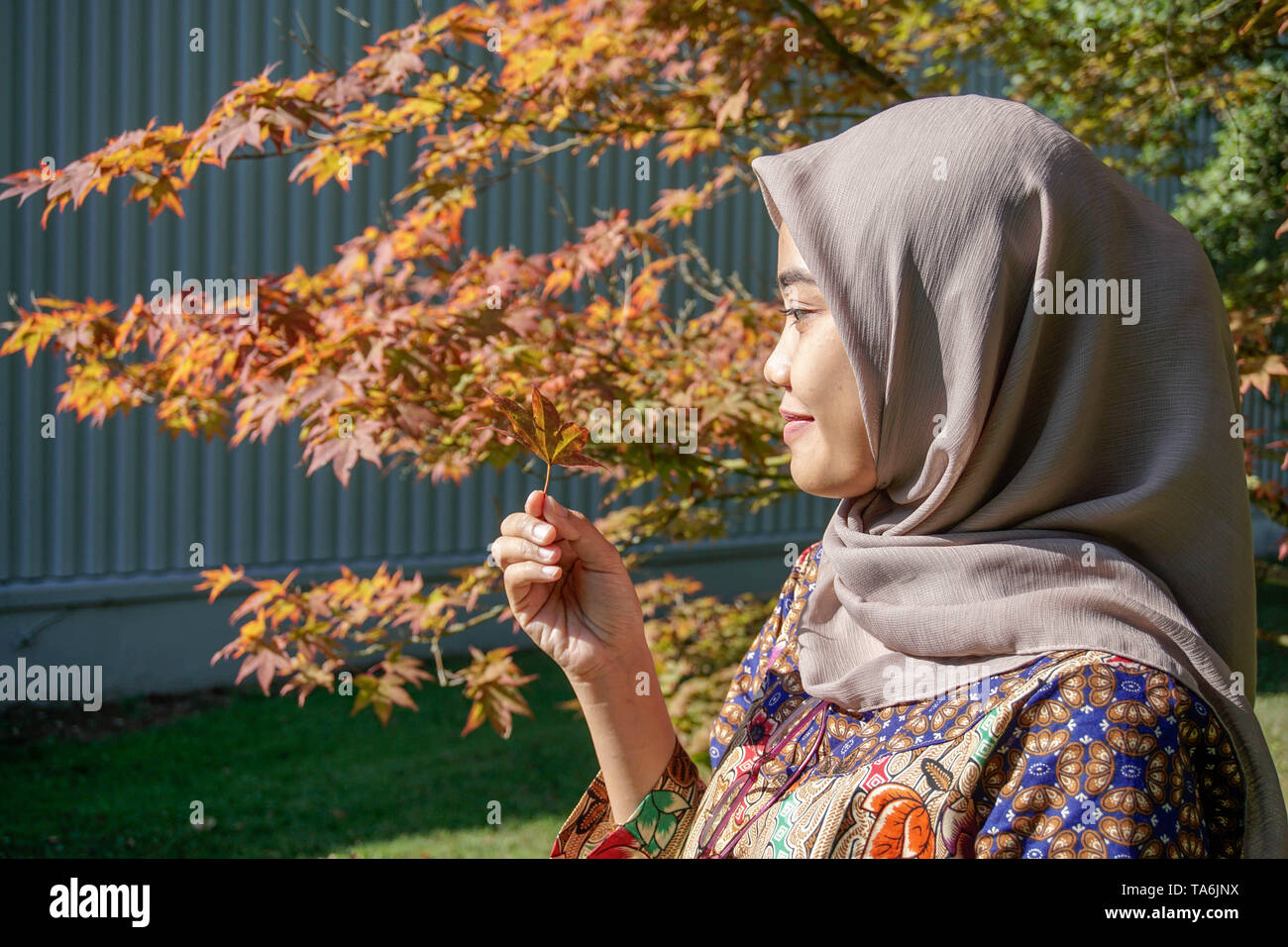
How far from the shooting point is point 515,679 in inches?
115

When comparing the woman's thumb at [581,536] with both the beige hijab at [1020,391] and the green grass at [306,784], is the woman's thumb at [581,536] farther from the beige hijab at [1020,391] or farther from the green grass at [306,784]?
the green grass at [306,784]

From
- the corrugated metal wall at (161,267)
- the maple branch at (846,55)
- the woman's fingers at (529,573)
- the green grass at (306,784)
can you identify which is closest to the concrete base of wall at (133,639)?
the corrugated metal wall at (161,267)

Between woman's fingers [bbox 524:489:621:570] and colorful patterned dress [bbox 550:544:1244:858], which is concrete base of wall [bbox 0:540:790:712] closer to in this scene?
woman's fingers [bbox 524:489:621:570]

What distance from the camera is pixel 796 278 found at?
142 centimetres

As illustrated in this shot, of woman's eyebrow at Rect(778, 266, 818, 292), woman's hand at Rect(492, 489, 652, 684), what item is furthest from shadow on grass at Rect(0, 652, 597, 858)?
woman's eyebrow at Rect(778, 266, 818, 292)

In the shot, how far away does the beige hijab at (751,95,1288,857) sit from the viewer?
1.26 meters

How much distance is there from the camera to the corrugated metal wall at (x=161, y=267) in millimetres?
5492

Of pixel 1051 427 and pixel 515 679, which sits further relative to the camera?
pixel 515 679

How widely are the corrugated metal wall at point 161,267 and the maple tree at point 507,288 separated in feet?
6.75

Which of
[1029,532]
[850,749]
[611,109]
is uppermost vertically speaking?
[611,109]

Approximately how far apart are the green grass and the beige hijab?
302 centimetres

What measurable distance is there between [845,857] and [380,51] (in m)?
2.53
